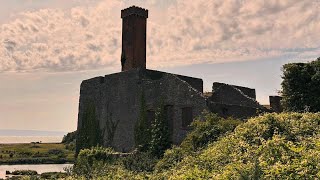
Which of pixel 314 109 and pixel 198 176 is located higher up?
pixel 314 109

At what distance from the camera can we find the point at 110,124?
82.7 feet

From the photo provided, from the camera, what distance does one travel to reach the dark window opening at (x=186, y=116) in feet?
66.8

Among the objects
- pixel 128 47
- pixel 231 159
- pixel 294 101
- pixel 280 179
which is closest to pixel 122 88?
pixel 128 47

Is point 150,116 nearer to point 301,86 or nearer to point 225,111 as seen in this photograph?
point 225,111

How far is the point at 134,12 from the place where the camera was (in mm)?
27891

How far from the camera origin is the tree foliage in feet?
64.7

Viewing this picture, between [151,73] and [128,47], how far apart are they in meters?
5.29

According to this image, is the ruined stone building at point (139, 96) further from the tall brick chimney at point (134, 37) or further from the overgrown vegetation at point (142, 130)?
the overgrown vegetation at point (142, 130)

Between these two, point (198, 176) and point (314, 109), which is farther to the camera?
point (314, 109)

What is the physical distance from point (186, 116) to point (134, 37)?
9687 mm

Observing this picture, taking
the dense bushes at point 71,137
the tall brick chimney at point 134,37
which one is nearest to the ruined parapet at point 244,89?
the tall brick chimney at point 134,37

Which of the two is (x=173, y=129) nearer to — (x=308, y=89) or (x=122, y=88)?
(x=122, y=88)

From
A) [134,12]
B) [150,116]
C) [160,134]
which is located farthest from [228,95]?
[134,12]

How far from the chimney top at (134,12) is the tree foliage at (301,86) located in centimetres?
1181
